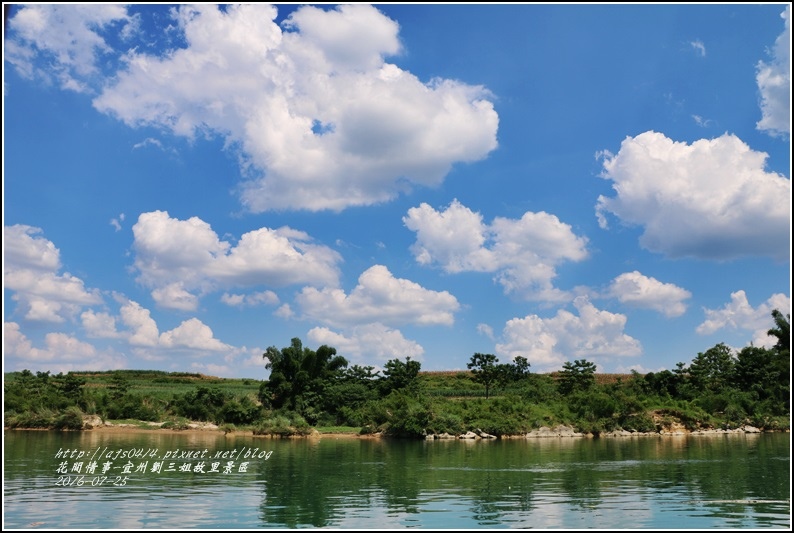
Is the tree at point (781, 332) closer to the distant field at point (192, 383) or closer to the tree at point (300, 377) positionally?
the tree at point (300, 377)

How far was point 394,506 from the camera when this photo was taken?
2072cm

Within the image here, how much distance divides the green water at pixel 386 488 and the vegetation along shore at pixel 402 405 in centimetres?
1566

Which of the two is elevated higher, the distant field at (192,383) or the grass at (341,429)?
the distant field at (192,383)

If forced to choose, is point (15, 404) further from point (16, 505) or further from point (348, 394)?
point (16, 505)

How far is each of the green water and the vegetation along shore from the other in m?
15.7

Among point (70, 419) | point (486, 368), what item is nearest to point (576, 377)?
point (486, 368)

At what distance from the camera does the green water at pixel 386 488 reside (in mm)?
18344

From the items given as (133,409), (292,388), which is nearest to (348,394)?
(292,388)

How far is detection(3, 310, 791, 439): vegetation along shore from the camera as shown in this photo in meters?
57.7

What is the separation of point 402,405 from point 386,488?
3440 centimetres

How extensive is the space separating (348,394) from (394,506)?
151 feet

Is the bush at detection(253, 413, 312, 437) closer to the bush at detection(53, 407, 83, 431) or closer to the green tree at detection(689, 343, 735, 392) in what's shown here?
the bush at detection(53, 407, 83, 431)

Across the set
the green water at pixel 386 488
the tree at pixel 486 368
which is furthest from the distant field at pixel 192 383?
the green water at pixel 386 488

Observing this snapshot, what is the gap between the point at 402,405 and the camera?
5906 cm
